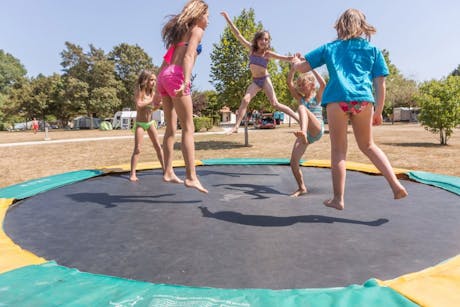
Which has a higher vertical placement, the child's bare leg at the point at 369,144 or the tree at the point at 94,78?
the tree at the point at 94,78

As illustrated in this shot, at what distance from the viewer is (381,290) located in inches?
46.4

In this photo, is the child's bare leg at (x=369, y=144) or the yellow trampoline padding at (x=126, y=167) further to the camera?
the yellow trampoline padding at (x=126, y=167)

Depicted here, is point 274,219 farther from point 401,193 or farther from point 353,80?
point 353,80

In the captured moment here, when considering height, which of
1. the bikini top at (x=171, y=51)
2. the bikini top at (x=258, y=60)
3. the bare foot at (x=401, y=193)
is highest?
the bikini top at (x=258, y=60)

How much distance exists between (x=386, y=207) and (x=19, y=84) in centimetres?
4489

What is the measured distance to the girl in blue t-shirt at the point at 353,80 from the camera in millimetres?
1940

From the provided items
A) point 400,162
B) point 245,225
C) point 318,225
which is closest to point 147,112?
point 245,225

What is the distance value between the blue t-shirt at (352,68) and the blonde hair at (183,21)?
3.16ft

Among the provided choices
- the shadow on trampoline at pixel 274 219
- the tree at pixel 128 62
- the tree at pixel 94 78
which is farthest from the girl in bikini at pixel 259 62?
the tree at pixel 128 62

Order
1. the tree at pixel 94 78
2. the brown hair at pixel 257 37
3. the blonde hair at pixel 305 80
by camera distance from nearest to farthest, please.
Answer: the blonde hair at pixel 305 80 → the brown hair at pixel 257 37 → the tree at pixel 94 78

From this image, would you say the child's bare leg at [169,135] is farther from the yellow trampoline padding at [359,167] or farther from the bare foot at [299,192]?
the yellow trampoline padding at [359,167]

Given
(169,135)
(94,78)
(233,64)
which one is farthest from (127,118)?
(169,135)

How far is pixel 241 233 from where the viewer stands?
192 cm

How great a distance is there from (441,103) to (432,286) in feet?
33.6
